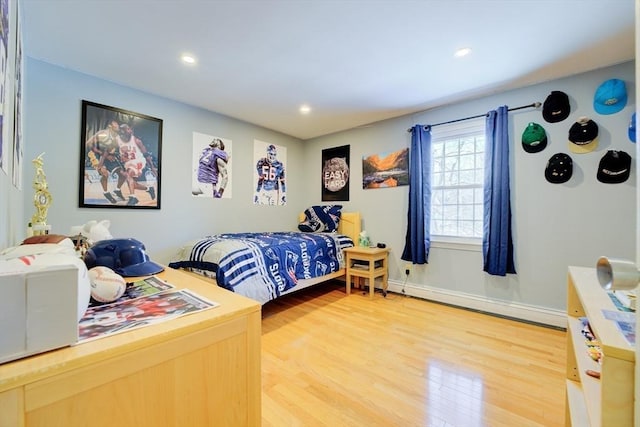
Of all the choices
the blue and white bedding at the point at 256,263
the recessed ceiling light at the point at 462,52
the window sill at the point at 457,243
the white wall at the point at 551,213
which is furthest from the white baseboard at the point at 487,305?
the recessed ceiling light at the point at 462,52

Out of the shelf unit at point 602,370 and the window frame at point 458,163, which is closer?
the shelf unit at point 602,370

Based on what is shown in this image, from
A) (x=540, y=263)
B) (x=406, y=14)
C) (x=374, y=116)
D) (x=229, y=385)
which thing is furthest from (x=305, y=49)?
(x=540, y=263)

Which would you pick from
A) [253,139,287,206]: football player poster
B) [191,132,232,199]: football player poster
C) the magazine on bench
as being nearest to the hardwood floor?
the magazine on bench

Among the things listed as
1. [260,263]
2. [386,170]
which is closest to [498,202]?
Answer: [386,170]

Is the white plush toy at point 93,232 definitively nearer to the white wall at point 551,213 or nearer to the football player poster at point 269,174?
the football player poster at point 269,174

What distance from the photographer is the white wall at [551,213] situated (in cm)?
220

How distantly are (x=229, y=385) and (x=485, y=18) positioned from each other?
8.05 feet

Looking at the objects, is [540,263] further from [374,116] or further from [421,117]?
[374,116]

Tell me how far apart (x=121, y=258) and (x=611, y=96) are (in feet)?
12.3

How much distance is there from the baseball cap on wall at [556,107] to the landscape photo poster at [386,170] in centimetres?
139

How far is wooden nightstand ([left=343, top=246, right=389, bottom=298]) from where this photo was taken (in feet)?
10.7

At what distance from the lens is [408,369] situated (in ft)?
5.82

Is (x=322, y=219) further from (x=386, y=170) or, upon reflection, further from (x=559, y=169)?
(x=559, y=169)

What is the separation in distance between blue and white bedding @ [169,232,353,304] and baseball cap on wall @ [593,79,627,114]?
9.79 feet
